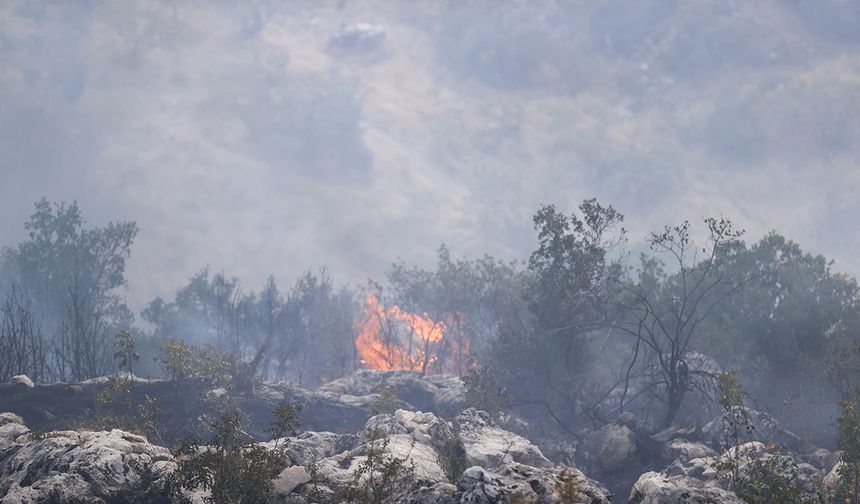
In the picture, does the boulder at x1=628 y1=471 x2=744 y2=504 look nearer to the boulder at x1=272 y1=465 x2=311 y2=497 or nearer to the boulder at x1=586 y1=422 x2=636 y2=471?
the boulder at x1=272 y1=465 x2=311 y2=497

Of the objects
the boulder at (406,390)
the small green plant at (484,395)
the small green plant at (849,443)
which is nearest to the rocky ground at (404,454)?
the boulder at (406,390)

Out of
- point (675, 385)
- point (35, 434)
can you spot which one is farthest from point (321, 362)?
point (35, 434)

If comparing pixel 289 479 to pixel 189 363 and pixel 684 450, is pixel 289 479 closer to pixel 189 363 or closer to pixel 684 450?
pixel 684 450

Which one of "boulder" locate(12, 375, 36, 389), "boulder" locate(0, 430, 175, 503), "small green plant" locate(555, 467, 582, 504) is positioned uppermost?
"boulder" locate(12, 375, 36, 389)

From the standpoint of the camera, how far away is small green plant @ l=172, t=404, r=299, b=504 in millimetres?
15750

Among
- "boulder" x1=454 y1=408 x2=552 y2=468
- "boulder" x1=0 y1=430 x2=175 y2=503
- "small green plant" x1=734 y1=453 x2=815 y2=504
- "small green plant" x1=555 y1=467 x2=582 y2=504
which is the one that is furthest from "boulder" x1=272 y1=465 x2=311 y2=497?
"small green plant" x1=734 y1=453 x2=815 y2=504

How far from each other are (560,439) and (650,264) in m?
22.8

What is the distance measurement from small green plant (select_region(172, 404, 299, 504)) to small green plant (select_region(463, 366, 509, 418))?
19.5m

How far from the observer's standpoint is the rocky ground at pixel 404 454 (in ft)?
44.1

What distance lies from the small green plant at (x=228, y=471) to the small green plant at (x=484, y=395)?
64.0 ft

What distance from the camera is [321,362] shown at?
78.2 metres

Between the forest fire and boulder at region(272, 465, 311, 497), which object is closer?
boulder at region(272, 465, 311, 497)

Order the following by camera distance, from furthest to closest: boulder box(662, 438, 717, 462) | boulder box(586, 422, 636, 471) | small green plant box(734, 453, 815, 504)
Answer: boulder box(586, 422, 636, 471) < boulder box(662, 438, 717, 462) < small green plant box(734, 453, 815, 504)

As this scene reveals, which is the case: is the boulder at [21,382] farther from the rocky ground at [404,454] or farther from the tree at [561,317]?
the tree at [561,317]
